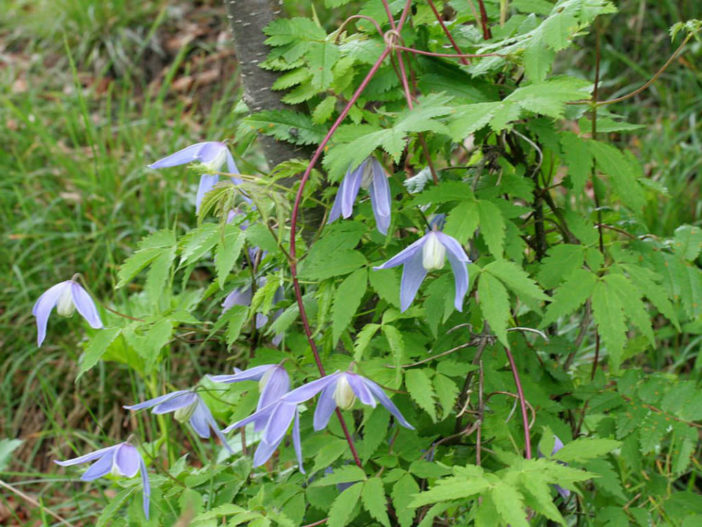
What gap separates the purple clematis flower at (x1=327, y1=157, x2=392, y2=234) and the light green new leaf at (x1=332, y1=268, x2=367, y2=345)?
0.29 ft

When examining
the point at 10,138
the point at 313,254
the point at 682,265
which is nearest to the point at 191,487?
the point at 313,254

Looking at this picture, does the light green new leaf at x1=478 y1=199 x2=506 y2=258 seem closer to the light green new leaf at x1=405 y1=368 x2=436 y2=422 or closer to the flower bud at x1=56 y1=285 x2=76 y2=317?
the light green new leaf at x1=405 y1=368 x2=436 y2=422

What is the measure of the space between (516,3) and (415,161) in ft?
1.16

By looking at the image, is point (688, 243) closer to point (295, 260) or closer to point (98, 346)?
point (295, 260)

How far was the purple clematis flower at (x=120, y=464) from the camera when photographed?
4.13 feet

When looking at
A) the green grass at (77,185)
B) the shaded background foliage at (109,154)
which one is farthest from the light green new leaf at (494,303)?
the green grass at (77,185)

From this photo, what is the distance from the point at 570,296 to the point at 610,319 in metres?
0.07

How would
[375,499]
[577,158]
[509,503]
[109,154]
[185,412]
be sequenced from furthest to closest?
1. [109,154]
2. [185,412]
3. [577,158]
4. [375,499]
5. [509,503]

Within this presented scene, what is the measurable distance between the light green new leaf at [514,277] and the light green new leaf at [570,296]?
13cm

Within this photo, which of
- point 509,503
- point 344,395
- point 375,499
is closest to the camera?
point 509,503

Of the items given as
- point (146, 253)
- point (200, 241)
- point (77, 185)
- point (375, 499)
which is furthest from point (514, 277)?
point (77, 185)

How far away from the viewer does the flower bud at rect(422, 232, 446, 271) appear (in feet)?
3.34

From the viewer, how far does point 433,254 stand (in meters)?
1.02

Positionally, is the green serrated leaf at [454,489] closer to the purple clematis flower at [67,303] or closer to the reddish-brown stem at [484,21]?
the purple clematis flower at [67,303]
